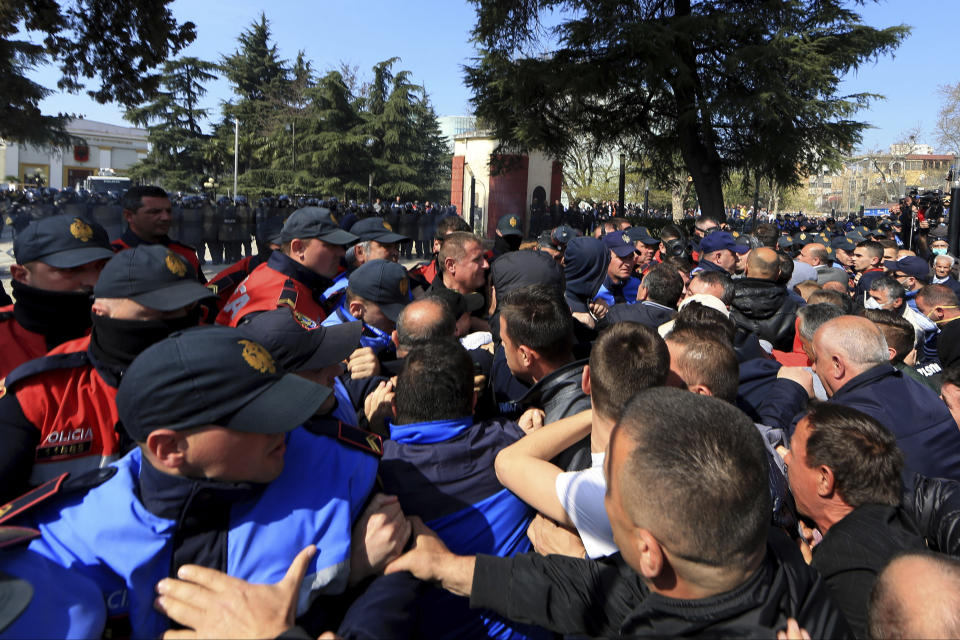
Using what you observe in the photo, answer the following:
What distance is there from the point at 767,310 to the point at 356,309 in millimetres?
3533

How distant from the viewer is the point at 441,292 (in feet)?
12.8

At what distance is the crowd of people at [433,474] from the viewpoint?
1345 millimetres

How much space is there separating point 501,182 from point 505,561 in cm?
3088

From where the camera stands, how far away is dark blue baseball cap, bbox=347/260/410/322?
3.55 metres

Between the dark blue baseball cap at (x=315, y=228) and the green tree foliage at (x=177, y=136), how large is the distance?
46395 millimetres

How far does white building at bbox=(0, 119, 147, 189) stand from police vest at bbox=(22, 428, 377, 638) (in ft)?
241

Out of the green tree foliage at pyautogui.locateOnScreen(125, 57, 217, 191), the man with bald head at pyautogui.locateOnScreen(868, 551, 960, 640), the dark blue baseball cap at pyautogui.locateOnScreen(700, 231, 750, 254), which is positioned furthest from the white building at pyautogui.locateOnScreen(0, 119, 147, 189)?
the man with bald head at pyautogui.locateOnScreen(868, 551, 960, 640)

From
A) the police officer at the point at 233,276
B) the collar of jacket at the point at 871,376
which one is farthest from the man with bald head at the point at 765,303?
the police officer at the point at 233,276

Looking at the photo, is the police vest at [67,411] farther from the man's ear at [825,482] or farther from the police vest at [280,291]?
the man's ear at [825,482]

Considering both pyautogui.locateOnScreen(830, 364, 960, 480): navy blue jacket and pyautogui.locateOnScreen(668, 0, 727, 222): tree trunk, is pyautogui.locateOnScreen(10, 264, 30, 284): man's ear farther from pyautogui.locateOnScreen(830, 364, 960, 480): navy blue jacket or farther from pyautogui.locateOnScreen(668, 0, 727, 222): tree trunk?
pyautogui.locateOnScreen(668, 0, 727, 222): tree trunk

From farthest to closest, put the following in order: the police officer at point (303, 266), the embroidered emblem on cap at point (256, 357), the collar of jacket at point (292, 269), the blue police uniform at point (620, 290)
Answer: the blue police uniform at point (620, 290) < the collar of jacket at point (292, 269) < the police officer at point (303, 266) < the embroidered emblem on cap at point (256, 357)

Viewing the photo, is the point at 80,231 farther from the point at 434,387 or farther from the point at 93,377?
the point at 434,387

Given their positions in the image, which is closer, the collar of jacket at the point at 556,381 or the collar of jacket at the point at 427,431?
the collar of jacket at the point at 427,431

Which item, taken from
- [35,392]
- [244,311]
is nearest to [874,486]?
[35,392]
